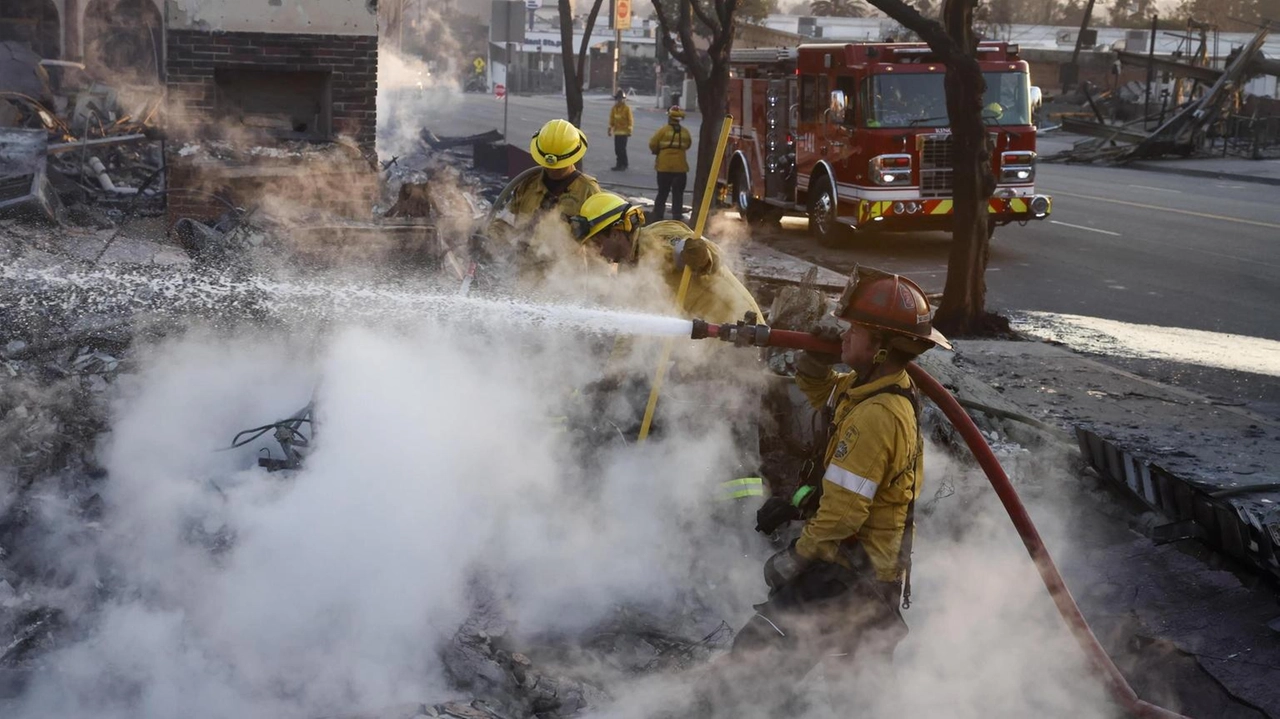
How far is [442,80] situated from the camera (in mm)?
60500

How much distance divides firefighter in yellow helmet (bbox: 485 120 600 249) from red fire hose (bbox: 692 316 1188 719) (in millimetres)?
2400

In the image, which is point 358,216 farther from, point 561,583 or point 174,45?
point 561,583

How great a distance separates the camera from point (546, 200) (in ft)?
19.8

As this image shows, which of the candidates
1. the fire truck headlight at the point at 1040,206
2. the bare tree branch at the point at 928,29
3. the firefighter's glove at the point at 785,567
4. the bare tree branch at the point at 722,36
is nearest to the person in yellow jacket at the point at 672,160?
the bare tree branch at the point at 722,36

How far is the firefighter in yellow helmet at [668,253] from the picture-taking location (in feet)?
15.8

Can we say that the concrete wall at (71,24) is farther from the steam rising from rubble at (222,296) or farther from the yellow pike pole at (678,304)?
the yellow pike pole at (678,304)

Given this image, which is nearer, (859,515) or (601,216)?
(859,515)

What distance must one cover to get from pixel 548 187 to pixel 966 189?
4.03 m

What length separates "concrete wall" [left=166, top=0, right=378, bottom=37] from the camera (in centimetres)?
958

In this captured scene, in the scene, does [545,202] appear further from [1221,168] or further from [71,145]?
[1221,168]

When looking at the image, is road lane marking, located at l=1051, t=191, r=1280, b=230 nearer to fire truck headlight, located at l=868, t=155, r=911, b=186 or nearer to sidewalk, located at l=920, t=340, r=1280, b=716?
fire truck headlight, located at l=868, t=155, r=911, b=186

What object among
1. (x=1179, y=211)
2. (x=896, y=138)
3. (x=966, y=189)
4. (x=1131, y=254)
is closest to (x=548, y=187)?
(x=966, y=189)

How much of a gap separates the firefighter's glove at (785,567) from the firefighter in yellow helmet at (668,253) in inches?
60.2

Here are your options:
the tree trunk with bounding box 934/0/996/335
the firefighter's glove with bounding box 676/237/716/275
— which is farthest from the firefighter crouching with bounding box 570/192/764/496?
the tree trunk with bounding box 934/0/996/335
